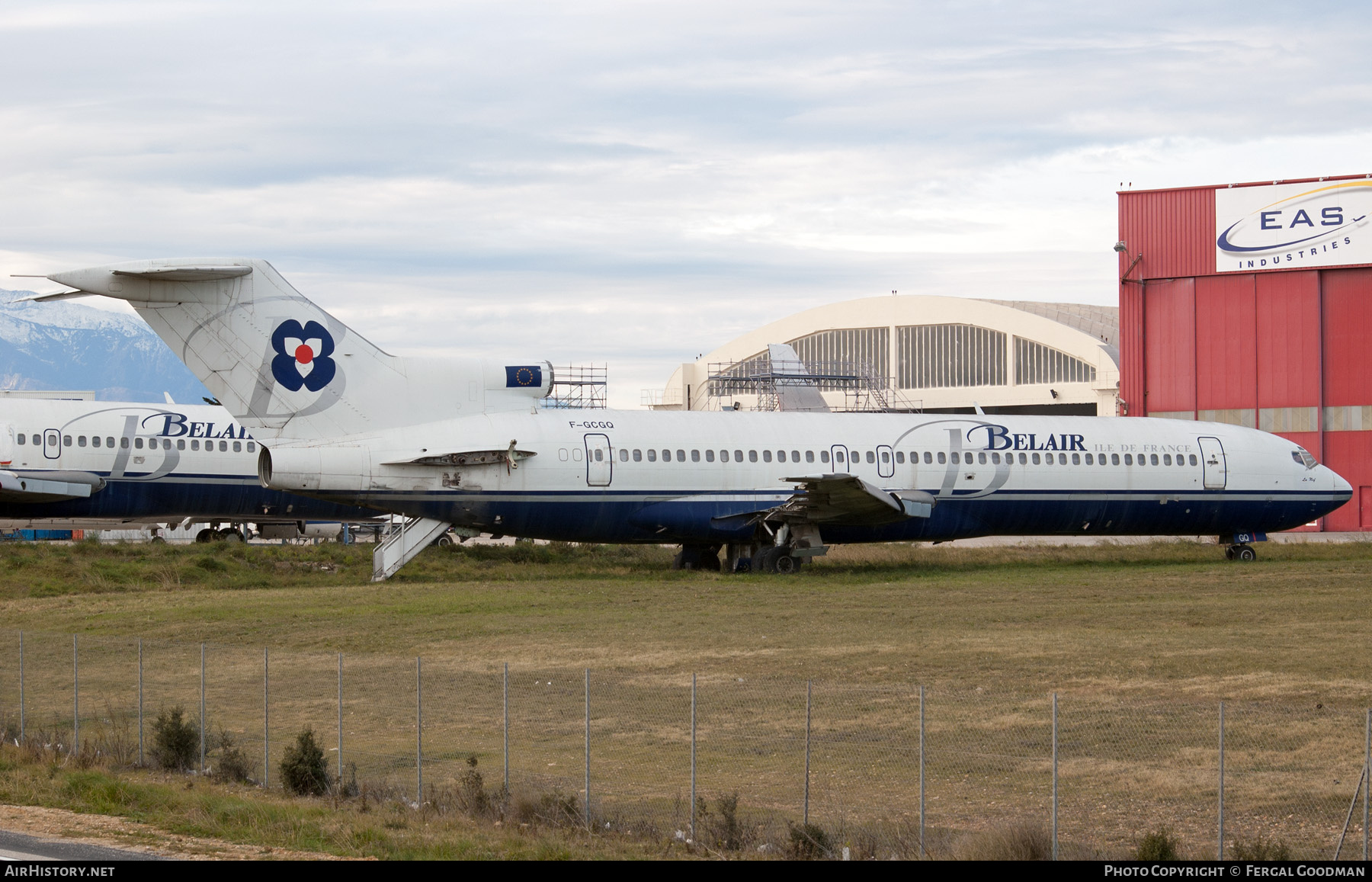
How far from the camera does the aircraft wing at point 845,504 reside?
32.6m

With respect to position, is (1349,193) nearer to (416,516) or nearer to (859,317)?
(859,317)

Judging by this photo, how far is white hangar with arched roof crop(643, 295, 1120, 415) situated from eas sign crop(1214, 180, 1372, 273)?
17464 millimetres

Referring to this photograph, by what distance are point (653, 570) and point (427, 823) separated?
24.9 metres

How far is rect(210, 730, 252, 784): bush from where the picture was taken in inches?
A: 563

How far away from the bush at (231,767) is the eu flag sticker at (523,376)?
17876 millimetres

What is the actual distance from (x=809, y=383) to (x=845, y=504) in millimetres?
47999

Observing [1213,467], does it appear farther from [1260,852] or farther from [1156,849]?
[1156,849]

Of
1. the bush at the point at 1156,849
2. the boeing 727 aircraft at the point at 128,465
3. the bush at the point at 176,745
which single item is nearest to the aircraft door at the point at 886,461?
the boeing 727 aircraft at the point at 128,465

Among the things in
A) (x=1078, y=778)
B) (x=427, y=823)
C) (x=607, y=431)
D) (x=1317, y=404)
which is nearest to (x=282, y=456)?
(x=607, y=431)

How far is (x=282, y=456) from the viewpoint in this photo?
28938mm

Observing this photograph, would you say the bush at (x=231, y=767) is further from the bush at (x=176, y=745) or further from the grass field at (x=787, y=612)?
the grass field at (x=787, y=612)

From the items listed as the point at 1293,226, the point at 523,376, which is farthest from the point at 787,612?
the point at 1293,226

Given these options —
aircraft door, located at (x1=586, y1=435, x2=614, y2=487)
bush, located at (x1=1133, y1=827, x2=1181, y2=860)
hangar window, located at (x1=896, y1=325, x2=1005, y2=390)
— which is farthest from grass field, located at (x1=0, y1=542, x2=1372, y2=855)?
hangar window, located at (x1=896, y1=325, x2=1005, y2=390)

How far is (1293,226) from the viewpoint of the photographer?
57.2m
